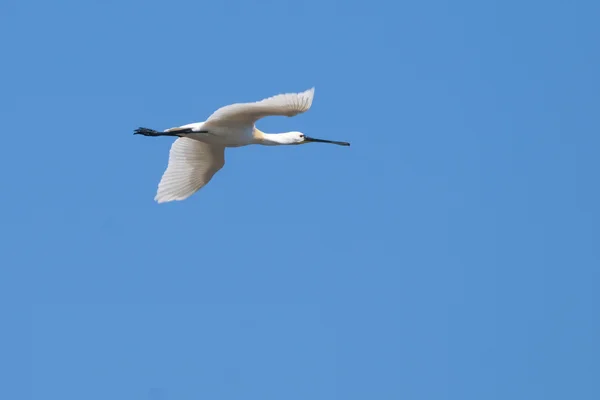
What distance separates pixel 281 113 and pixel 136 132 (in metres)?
2.91

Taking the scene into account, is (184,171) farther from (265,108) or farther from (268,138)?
(265,108)

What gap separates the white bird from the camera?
1736cm

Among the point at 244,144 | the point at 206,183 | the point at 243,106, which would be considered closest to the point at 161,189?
the point at 206,183

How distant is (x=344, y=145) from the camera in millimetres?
20156

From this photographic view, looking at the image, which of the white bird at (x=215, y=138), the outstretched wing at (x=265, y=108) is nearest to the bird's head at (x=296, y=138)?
the white bird at (x=215, y=138)

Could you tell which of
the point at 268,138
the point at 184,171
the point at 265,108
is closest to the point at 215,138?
the point at 268,138

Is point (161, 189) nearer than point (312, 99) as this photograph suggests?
No

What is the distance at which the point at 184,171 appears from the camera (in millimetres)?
20672

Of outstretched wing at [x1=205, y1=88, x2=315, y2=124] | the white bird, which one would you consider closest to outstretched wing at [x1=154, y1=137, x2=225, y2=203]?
the white bird

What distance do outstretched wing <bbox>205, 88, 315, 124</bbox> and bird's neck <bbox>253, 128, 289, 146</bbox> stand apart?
34 cm

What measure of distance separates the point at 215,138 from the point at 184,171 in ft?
6.29

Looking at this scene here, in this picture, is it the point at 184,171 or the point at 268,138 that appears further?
the point at 184,171

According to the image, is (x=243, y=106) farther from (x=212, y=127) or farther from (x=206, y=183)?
(x=206, y=183)

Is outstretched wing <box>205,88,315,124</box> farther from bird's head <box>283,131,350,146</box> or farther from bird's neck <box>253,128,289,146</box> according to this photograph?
bird's head <box>283,131,350,146</box>
